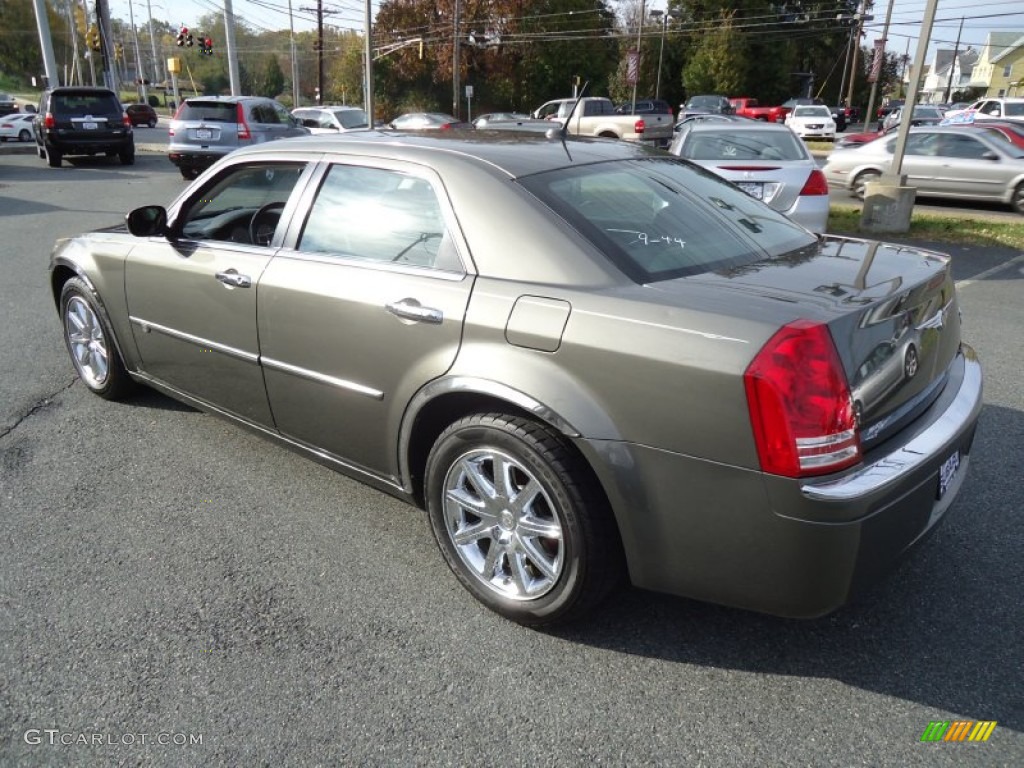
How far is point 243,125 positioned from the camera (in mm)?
15930

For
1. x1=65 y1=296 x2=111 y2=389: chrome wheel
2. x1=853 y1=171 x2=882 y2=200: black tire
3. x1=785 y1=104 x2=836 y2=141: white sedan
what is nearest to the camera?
x1=65 y1=296 x2=111 y2=389: chrome wheel

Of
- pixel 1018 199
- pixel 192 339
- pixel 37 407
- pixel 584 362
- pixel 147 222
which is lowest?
pixel 37 407

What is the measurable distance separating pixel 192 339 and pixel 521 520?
201 cm

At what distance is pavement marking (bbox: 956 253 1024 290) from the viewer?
25.6 feet

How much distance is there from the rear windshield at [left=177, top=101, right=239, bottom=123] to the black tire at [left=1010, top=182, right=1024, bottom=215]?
47.6 ft

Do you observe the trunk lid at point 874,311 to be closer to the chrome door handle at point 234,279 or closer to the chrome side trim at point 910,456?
the chrome side trim at point 910,456

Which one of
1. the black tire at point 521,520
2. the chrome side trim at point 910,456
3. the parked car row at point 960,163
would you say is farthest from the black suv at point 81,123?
the chrome side trim at point 910,456

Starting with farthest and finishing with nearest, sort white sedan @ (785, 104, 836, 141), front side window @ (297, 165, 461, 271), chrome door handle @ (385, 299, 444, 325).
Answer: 1. white sedan @ (785, 104, 836, 141)
2. front side window @ (297, 165, 461, 271)
3. chrome door handle @ (385, 299, 444, 325)

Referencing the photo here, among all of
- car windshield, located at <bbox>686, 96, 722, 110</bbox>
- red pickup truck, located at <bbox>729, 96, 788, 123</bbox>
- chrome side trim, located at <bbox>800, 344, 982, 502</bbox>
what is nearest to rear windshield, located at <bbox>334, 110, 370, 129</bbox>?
car windshield, located at <bbox>686, 96, 722, 110</bbox>

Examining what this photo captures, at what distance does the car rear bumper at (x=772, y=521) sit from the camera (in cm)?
207

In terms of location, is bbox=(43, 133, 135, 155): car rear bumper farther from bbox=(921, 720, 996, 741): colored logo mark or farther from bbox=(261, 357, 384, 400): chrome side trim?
bbox=(921, 720, 996, 741): colored logo mark

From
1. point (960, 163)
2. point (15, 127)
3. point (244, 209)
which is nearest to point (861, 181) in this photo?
point (960, 163)

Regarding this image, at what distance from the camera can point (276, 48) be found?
102875 mm

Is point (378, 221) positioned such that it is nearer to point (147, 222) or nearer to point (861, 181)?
point (147, 222)
